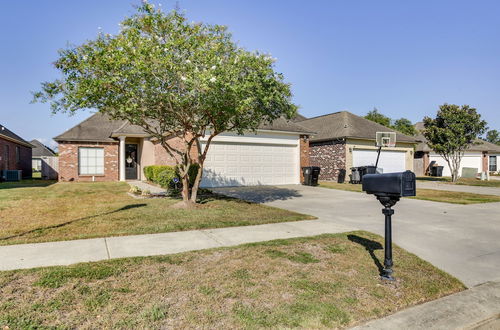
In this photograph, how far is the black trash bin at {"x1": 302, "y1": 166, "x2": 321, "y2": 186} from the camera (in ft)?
55.8

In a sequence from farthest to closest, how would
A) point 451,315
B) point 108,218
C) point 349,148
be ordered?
point 349,148 < point 108,218 < point 451,315

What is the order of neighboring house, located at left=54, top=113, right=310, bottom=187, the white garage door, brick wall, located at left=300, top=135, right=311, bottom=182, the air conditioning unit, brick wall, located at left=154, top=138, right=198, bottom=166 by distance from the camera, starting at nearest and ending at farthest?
brick wall, located at left=154, top=138, right=198, bottom=166 < neighboring house, located at left=54, top=113, right=310, bottom=187 < brick wall, located at left=300, top=135, right=311, bottom=182 < the air conditioning unit < the white garage door

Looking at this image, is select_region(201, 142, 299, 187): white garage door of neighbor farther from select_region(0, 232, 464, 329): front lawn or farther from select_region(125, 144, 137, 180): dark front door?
select_region(0, 232, 464, 329): front lawn

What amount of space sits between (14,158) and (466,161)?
40.2 meters

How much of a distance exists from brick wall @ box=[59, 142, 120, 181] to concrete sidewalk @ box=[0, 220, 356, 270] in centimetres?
1641

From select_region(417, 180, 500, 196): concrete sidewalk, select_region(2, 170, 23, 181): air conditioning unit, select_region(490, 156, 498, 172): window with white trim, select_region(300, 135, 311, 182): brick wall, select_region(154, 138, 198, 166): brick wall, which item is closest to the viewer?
select_region(417, 180, 500, 196): concrete sidewalk

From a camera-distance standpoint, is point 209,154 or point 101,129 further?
point 101,129

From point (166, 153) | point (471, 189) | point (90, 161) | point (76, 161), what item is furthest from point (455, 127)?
point (76, 161)

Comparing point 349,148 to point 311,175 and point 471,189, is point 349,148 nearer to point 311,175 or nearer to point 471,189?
point 311,175

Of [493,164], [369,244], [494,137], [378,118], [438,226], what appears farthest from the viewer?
[494,137]

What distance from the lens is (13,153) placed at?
2361cm

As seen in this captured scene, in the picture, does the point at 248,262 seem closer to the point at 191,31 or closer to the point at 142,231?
the point at 142,231

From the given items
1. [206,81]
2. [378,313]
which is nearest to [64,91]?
[206,81]

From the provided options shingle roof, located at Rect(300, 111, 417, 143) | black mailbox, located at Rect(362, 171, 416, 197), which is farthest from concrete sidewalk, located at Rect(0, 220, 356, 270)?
shingle roof, located at Rect(300, 111, 417, 143)
